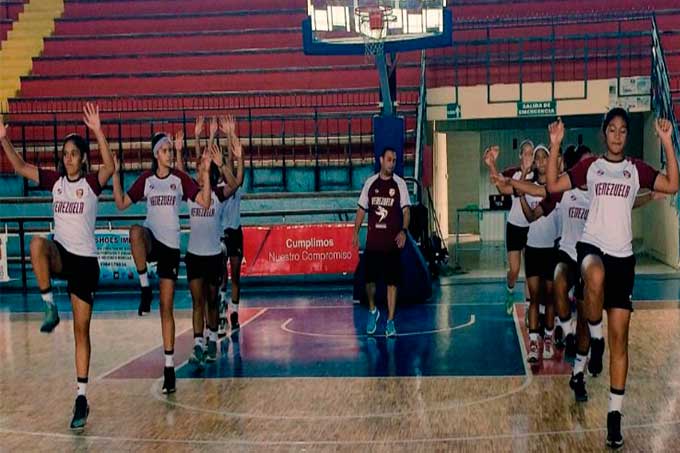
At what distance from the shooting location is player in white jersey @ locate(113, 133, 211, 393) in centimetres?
849

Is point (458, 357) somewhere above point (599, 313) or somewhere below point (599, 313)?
below

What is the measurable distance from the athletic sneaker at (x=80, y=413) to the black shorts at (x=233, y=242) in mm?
4368

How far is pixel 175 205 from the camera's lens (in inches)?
345

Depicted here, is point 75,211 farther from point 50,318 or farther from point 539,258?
point 539,258

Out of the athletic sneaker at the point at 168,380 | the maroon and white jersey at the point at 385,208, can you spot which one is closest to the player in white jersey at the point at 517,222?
the maroon and white jersey at the point at 385,208

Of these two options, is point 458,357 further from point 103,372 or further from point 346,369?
point 103,372

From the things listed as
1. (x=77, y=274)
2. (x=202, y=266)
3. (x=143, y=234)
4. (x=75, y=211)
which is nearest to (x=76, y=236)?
(x=75, y=211)

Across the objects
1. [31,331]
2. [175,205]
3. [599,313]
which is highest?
[175,205]

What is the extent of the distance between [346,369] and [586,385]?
2241mm

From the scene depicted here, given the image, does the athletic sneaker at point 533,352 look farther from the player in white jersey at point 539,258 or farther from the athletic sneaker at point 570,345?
the athletic sneaker at point 570,345

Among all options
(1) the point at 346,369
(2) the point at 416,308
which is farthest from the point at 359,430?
(2) the point at 416,308

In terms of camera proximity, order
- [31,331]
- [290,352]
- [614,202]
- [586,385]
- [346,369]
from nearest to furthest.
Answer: [614,202] < [586,385] < [346,369] < [290,352] < [31,331]

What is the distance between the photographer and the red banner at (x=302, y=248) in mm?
15984

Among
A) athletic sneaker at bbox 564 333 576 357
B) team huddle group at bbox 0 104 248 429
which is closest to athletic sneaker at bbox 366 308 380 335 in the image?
team huddle group at bbox 0 104 248 429
